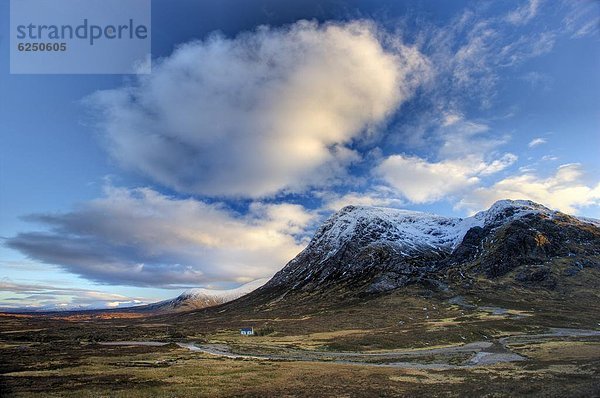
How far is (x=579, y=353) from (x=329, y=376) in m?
54.0

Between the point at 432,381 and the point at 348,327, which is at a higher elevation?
the point at 432,381

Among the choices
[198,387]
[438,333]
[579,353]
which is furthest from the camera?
[438,333]

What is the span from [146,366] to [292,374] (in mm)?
27991

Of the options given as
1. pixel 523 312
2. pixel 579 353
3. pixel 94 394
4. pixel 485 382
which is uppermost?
pixel 94 394

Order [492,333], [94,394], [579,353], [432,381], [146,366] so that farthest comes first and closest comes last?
[492,333] < [579,353] < [146,366] < [432,381] < [94,394]

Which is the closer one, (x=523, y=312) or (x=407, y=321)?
(x=407, y=321)

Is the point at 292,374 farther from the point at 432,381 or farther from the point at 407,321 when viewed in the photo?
the point at 407,321

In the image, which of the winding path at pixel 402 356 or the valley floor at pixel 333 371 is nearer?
the valley floor at pixel 333 371

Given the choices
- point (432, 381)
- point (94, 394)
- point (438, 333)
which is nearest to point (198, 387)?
point (94, 394)

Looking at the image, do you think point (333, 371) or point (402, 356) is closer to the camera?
point (333, 371)

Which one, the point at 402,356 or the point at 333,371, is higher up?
the point at 333,371

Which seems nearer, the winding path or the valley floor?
the valley floor

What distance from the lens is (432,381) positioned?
169 ft

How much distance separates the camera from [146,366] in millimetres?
67312
